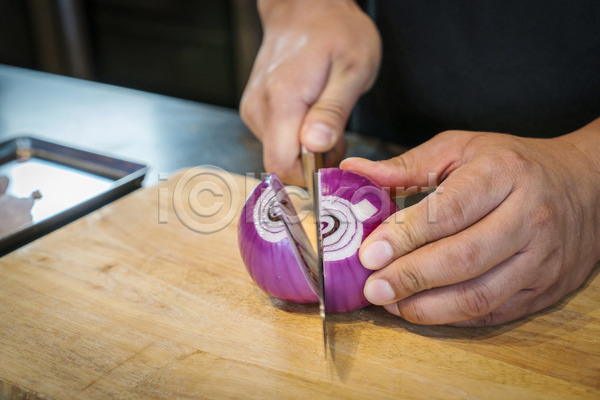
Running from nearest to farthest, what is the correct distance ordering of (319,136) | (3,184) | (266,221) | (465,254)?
(465,254) < (266,221) < (319,136) < (3,184)

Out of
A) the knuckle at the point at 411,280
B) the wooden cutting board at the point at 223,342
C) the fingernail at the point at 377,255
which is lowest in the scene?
the wooden cutting board at the point at 223,342

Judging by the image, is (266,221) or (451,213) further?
(266,221)

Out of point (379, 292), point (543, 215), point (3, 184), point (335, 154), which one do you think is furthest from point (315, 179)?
point (3, 184)

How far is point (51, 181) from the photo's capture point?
1.19 metres

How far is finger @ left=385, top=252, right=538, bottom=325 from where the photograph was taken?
2.35ft

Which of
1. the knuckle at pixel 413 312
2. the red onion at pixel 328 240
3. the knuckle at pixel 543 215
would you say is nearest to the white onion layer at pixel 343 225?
the red onion at pixel 328 240

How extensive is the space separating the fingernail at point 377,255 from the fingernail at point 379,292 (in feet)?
0.07

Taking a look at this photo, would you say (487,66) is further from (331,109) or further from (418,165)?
(418,165)

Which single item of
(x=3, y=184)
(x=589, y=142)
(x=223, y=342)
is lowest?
(x=223, y=342)

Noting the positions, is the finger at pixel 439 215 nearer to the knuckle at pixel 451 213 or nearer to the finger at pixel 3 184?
the knuckle at pixel 451 213

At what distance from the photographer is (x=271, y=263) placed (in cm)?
77

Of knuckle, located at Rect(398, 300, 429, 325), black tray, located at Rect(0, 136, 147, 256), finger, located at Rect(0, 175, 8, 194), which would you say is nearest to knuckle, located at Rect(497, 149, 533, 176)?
knuckle, located at Rect(398, 300, 429, 325)

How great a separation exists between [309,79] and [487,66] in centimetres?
41

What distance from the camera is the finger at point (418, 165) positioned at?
81 centimetres
